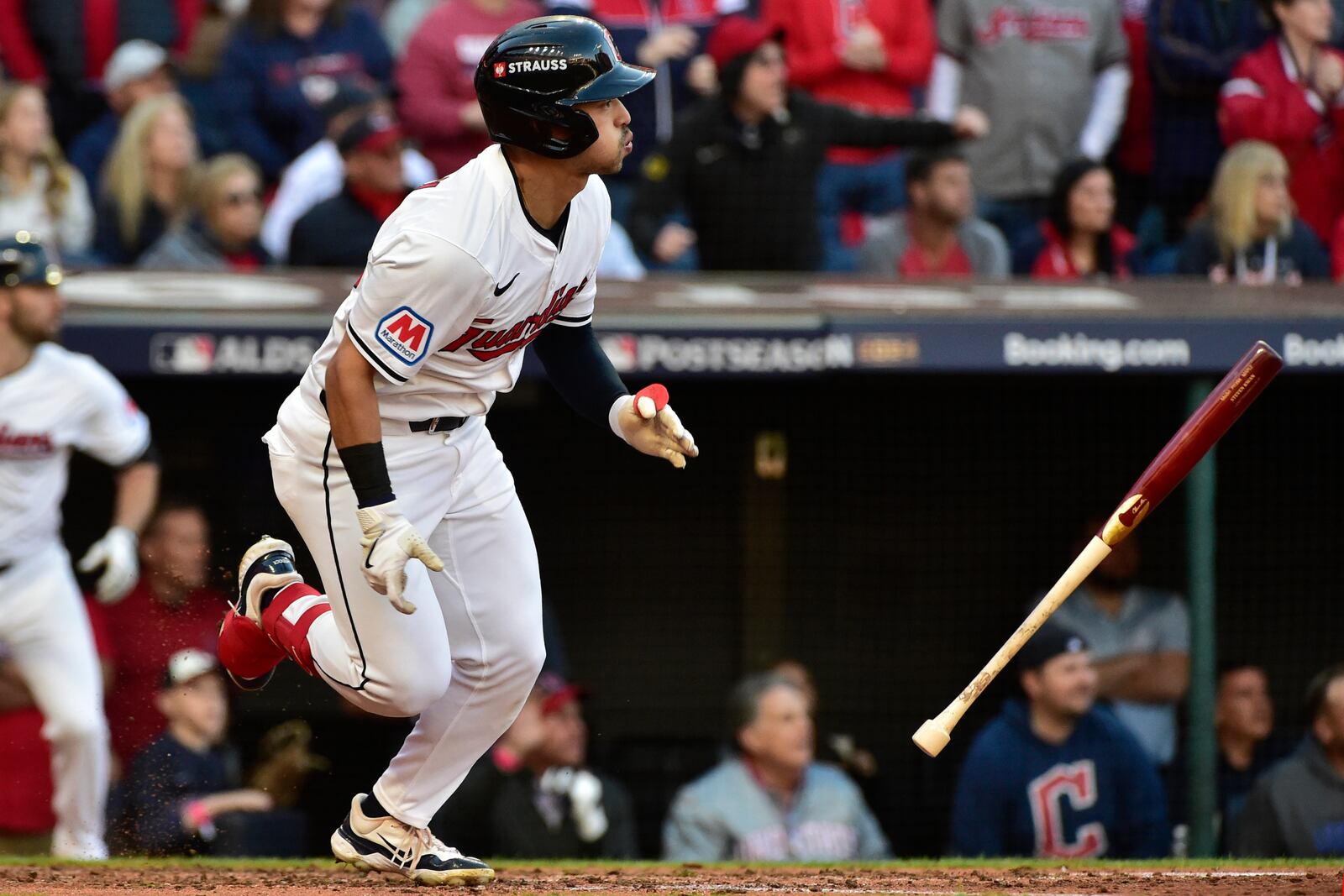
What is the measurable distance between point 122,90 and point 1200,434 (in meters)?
→ 4.90

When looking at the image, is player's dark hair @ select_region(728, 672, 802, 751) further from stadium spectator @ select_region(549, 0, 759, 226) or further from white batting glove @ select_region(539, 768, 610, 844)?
stadium spectator @ select_region(549, 0, 759, 226)

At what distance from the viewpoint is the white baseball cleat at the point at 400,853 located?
4133mm

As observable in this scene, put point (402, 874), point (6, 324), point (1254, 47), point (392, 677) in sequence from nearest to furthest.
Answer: point (392, 677) → point (402, 874) → point (6, 324) → point (1254, 47)

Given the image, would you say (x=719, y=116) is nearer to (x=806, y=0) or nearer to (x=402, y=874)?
(x=806, y=0)

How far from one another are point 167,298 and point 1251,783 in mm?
4420

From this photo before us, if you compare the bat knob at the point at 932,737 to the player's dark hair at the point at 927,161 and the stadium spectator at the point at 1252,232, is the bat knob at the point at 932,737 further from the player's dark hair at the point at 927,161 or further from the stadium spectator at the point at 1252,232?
the stadium spectator at the point at 1252,232

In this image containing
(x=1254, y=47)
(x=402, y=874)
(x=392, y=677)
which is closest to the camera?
(x=392, y=677)

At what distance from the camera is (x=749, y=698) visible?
21.5 ft

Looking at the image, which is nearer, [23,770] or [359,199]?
[23,770]

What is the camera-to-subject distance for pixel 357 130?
23.2ft

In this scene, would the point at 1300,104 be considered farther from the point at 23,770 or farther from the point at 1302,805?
the point at 23,770

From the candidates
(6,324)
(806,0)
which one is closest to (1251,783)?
(806,0)

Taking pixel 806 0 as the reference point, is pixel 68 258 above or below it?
below

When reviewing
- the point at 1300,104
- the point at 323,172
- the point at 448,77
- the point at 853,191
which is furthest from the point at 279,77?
the point at 1300,104
